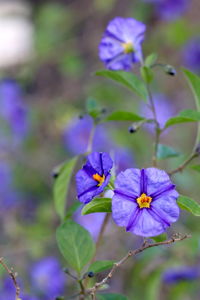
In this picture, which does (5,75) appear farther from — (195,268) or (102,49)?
(102,49)

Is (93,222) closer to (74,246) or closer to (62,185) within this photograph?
(62,185)

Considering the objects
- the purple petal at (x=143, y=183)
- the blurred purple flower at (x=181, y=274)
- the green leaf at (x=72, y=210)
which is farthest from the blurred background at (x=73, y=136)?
the purple petal at (x=143, y=183)

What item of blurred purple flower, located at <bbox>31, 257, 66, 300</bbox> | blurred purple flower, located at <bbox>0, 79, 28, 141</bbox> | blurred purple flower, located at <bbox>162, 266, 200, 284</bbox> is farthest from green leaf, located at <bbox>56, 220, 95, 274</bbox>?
blurred purple flower, located at <bbox>0, 79, 28, 141</bbox>

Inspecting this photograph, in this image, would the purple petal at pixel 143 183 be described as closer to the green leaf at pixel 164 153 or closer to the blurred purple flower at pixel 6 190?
the green leaf at pixel 164 153

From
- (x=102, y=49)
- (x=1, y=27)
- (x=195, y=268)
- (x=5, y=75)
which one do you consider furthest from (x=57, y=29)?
(x=102, y=49)

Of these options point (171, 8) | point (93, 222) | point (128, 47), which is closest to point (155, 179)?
point (128, 47)

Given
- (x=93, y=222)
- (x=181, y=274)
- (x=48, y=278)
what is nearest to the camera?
(x=181, y=274)

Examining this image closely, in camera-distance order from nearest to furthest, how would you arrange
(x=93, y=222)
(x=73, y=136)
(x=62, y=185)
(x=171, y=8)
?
(x=62, y=185) < (x=93, y=222) < (x=73, y=136) < (x=171, y=8)
